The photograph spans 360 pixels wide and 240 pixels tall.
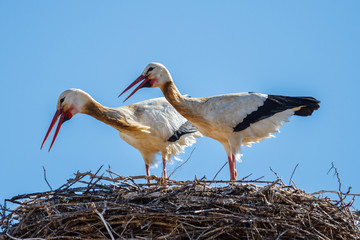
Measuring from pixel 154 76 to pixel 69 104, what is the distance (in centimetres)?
99

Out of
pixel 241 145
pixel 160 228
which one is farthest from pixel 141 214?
pixel 241 145

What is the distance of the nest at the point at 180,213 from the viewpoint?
479 cm

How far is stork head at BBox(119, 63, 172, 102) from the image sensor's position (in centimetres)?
734

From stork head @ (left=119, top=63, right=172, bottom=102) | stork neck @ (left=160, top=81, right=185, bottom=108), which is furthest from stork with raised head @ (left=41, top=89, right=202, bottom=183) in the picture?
stork neck @ (left=160, top=81, right=185, bottom=108)

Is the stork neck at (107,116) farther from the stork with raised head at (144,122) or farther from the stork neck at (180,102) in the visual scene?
the stork neck at (180,102)

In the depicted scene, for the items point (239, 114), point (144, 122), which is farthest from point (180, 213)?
point (144, 122)

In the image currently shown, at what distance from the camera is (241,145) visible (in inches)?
279

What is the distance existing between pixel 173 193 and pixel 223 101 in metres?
2.22


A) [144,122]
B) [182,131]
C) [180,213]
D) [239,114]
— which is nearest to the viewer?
[180,213]

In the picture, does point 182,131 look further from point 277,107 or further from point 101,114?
point 277,107

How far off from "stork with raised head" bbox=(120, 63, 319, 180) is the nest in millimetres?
1762

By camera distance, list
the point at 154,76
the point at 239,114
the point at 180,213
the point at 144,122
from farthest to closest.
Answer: the point at 144,122 < the point at 154,76 < the point at 239,114 < the point at 180,213

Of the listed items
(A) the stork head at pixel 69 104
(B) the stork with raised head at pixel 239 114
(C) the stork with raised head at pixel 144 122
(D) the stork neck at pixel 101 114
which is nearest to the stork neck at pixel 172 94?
(B) the stork with raised head at pixel 239 114

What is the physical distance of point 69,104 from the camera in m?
7.27
